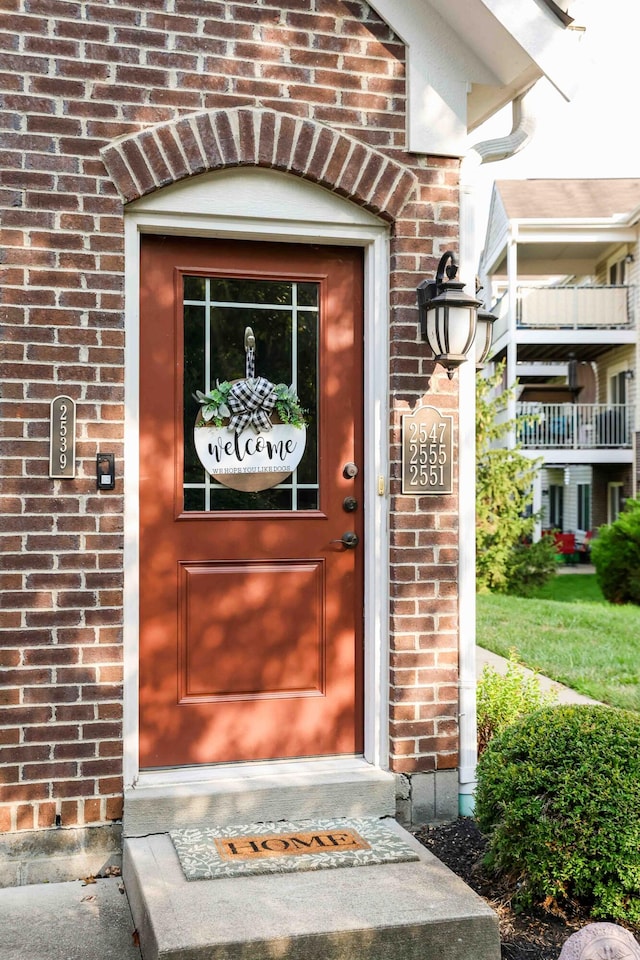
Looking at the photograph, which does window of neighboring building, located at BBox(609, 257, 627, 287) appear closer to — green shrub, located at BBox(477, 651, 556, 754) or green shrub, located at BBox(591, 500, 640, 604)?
green shrub, located at BBox(591, 500, 640, 604)

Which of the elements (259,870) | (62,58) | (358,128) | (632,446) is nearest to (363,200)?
(358,128)

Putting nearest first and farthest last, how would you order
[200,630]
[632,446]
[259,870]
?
[259,870]
[200,630]
[632,446]

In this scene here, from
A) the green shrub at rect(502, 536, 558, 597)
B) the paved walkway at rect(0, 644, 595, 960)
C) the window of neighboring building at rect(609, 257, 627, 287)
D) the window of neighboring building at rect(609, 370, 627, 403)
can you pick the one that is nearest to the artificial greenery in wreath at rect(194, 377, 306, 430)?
the paved walkway at rect(0, 644, 595, 960)

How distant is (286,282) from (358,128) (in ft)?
2.41

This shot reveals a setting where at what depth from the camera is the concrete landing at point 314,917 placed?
2764mm

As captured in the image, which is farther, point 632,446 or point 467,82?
point 632,446

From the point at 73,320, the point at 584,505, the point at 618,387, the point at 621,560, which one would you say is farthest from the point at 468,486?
the point at 584,505

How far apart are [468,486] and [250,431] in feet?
3.38

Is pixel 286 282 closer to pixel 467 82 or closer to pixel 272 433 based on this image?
pixel 272 433

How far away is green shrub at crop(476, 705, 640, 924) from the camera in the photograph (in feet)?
9.80

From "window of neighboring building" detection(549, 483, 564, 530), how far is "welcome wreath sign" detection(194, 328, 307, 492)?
26.7m

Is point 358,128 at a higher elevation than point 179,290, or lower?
higher

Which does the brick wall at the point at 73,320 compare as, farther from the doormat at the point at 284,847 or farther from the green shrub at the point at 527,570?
the green shrub at the point at 527,570

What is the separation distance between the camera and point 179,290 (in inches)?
155
